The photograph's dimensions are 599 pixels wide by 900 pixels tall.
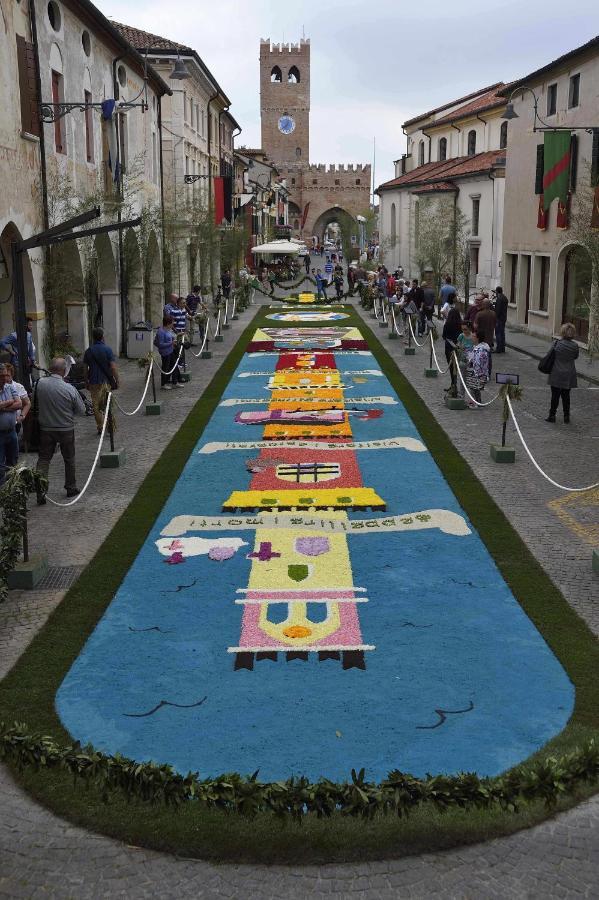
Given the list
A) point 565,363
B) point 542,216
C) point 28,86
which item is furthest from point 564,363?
point 542,216

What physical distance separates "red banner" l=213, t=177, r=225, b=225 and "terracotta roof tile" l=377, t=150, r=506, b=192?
11.7 metres

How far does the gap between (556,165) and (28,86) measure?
16.5 meters

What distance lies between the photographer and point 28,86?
745 inches

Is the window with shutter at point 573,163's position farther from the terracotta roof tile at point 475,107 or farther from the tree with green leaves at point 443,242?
the terracotta roof tile at point 475,107

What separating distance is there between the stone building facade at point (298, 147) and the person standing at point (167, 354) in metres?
94.2

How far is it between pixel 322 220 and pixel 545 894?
387 feet

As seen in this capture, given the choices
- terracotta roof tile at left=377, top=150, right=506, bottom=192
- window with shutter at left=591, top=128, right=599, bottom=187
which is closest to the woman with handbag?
window with shutter at left=591, top=128, right=599, bottom=187

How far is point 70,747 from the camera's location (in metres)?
6.53

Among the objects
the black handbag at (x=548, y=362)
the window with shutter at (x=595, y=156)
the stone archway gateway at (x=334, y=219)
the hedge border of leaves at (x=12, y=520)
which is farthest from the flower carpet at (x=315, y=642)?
the stone archway gateway at (x=334, y=219)

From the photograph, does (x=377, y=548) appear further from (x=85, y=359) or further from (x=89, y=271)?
(x=89, y=271)

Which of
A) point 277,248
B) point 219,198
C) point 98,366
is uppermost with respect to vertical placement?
point 219,198

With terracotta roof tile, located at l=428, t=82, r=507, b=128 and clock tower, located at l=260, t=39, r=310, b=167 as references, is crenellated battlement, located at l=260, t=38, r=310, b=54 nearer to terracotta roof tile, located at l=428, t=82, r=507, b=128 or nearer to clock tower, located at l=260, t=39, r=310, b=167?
clock tower, located at l=260, t=39, r=310, b=167

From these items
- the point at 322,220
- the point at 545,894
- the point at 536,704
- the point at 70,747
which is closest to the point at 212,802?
the point at 70,747

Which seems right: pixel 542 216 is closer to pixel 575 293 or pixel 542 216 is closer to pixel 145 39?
pixel 575 293
